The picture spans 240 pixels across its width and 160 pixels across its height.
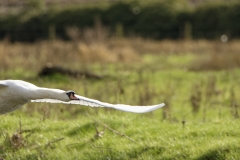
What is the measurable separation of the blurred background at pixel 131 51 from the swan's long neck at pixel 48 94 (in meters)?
3.06

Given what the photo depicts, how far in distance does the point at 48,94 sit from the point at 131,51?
16624 millimetres

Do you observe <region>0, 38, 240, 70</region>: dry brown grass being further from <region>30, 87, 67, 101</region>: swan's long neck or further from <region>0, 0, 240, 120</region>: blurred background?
<region>30, 87, 67, 101</region>: swan's long neck

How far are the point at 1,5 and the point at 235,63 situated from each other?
27.3m

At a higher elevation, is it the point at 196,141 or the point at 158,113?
the point at 196,141

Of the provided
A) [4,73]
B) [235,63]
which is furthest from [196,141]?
[235,63]

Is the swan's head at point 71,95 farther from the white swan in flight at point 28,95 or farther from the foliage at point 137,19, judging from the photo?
the foliage at point 137,19

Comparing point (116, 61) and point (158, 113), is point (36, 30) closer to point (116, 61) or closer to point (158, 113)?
point (116, 61)

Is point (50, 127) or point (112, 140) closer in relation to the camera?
point (112, 140)

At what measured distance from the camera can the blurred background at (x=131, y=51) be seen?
13211 millimetres

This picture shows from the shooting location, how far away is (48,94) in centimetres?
638

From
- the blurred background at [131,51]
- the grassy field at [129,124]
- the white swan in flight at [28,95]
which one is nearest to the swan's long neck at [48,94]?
the white swan in flight at [28,95]

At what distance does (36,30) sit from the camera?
40.7 metres

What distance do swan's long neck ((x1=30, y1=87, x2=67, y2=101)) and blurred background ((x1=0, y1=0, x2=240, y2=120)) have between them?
3064mm

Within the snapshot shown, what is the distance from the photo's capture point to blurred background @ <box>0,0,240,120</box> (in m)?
13.2
